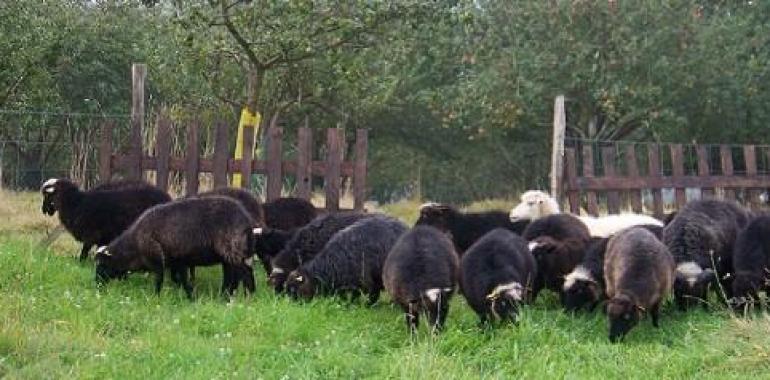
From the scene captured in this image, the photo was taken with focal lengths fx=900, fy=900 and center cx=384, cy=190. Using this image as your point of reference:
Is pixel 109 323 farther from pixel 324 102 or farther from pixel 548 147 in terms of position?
pixel 548 147

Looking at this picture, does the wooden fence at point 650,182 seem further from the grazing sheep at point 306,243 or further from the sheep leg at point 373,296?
the sheep leg at point 373,296

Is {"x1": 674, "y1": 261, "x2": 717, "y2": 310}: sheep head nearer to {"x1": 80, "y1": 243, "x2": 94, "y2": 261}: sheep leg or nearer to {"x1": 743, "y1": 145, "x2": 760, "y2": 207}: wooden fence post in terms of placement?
{"x1": 80, "y1": 243, "x2": 94, "y2": 261}: sheep leg

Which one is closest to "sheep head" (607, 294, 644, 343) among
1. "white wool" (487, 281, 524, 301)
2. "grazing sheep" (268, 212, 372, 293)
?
"white wool" (487, 281, 524, 301)

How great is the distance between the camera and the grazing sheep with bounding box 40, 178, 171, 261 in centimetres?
1108

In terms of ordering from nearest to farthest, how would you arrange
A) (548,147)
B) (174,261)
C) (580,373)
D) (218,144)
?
(580,373) → (174,261) → (218,144) → (548,147)

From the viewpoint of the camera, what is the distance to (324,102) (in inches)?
1001

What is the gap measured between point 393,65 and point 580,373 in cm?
1937

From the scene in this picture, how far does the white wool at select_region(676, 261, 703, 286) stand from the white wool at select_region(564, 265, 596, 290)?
1.04 meters

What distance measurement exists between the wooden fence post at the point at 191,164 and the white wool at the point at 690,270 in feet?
22.6

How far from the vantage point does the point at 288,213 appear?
12109 mm

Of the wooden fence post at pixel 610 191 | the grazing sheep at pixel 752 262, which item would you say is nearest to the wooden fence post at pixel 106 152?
the wooden fence post at pixel 610 191

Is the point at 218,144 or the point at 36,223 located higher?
the point at 218,144

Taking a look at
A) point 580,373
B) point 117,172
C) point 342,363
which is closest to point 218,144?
point 117,172

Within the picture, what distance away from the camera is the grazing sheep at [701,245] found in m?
9.38
